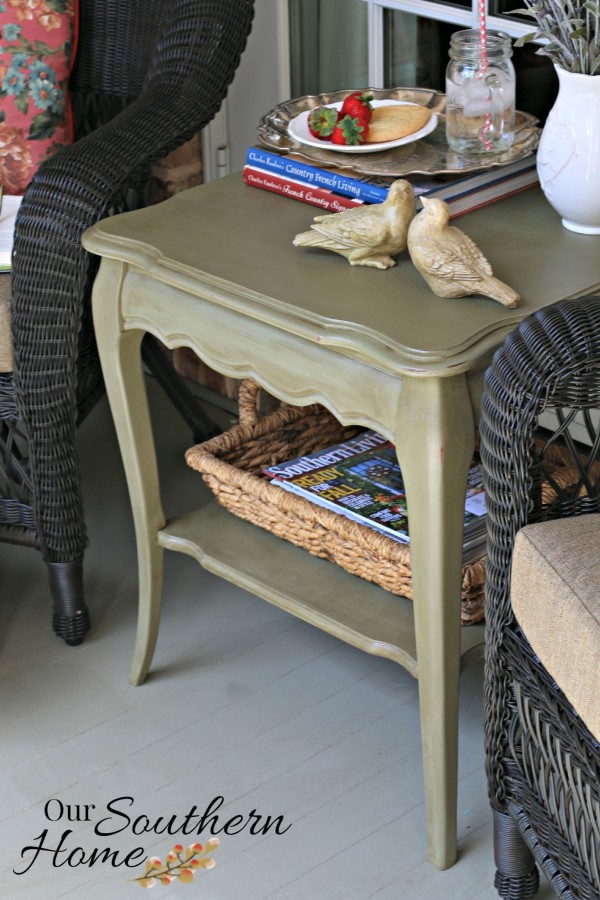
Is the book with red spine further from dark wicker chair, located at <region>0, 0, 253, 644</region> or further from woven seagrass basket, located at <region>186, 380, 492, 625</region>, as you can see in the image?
woven seagrass basket, located at <region>186, 380, 492, 625</region>

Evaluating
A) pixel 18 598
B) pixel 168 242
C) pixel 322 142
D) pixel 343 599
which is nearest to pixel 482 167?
pixel 322 142

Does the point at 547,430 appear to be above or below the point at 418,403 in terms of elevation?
below

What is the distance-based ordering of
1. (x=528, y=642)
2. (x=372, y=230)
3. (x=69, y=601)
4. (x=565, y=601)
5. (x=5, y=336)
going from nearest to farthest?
(x=565, y=601)
(x=528, y=642)
(x=372, y=230)
(x=5, y=336)
(x=69, y=601)

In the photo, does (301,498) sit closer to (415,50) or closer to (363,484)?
(363,484)

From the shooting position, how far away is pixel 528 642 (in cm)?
108

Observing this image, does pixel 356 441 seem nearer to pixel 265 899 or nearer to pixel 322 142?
pixel 322 142

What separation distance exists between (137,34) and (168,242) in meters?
0.74

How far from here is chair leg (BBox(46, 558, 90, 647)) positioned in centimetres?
170

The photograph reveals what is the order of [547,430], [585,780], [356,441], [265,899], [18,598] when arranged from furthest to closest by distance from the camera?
[547,430] < [18,598] < [356,441] < [265,899] < [585,780]

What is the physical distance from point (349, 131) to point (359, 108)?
1.3 inches

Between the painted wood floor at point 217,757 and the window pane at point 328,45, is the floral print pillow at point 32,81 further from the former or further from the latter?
the painted wood floor at point 217,757

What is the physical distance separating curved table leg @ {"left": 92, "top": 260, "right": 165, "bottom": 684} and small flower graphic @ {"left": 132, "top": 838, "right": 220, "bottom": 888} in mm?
318

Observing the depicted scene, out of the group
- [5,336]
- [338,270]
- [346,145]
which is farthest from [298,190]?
[5,336]

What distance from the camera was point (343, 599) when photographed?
1.38m
